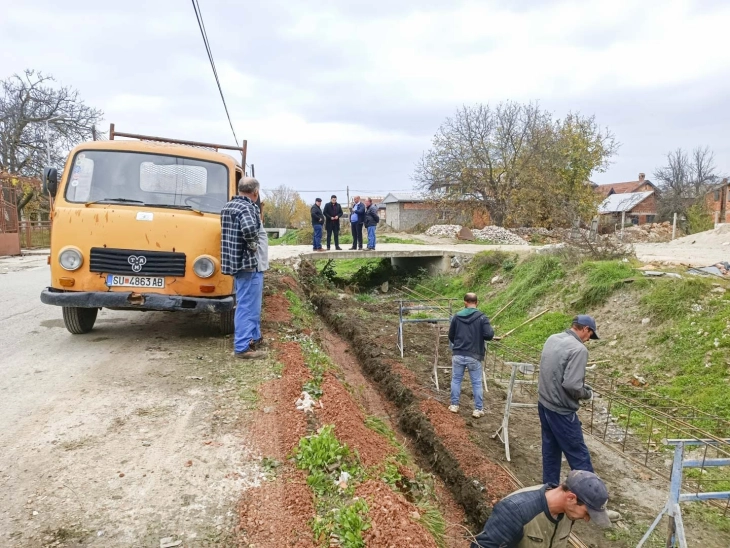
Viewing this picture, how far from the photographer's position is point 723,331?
7523 mm

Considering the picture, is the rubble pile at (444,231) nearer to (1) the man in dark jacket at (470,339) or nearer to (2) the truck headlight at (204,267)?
(1) the man in dark jacket at (470,339)

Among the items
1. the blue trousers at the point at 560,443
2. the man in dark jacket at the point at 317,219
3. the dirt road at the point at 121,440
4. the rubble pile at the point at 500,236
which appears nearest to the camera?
the dirt road at the point at 121,440

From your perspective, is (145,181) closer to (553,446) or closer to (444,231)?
(553,446)

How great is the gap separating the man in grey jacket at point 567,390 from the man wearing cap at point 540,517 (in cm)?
168

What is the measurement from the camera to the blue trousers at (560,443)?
449cm

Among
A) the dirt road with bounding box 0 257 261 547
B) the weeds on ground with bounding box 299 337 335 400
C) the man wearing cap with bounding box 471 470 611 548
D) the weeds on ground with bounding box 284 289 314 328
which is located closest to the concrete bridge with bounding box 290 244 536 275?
the weeds on ground with bounding box 284 289 314 328

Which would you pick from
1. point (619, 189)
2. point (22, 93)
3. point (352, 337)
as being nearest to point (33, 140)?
point (22, 93)

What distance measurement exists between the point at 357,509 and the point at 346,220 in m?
35.2

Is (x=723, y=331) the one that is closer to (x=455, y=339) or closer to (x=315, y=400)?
(x=455, y=339)

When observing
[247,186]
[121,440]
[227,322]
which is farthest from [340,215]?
[121,440]

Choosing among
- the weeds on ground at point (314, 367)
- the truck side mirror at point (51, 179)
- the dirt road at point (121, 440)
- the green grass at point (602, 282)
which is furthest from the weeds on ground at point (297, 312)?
the green grass at point (602, 282)

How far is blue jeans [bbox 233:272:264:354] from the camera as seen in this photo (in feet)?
18.3

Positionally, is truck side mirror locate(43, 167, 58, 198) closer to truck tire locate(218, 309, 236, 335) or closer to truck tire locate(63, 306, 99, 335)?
truck tire locate(63, 306, 99, 335)

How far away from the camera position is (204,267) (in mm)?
5754
